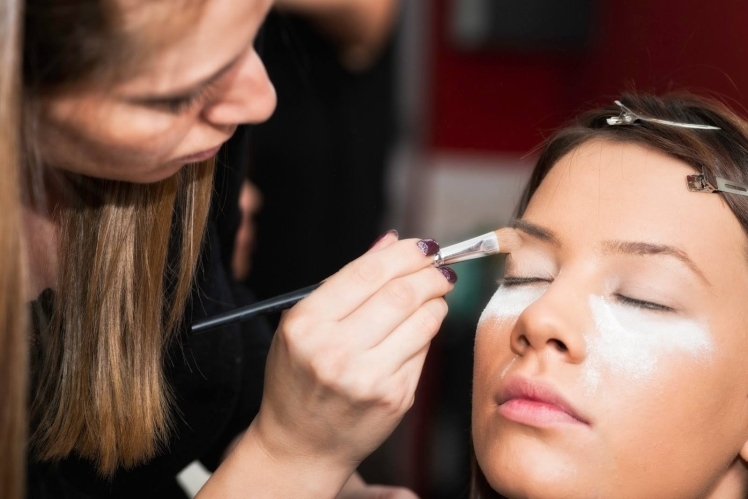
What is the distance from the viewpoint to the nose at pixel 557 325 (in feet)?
2.38

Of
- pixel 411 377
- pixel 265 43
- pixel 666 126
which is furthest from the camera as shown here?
pixel 265 43

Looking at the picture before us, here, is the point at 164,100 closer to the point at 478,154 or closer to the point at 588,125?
the point at 588,125

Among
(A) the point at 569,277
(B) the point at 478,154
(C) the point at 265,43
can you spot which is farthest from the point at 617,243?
(B) the point at 478,154

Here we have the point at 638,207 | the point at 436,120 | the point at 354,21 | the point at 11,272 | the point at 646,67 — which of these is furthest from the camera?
the point at 436,120

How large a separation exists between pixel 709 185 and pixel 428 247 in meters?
0.30

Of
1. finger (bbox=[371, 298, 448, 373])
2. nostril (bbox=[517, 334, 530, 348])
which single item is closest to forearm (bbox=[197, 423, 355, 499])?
finger (bbox=[371, 298, 448, 373])

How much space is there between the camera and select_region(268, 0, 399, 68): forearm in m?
1.26

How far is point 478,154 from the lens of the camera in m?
1.86

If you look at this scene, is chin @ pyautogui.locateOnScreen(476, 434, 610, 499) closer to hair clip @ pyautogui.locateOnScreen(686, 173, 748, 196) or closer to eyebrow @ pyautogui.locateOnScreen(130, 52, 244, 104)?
hair clip @ pyautogui.locateOnScreen(686, 173, 748, 196)

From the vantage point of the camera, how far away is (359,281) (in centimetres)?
68

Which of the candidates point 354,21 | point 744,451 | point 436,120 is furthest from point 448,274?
point 436,120

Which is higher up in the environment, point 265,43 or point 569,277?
point 265,43

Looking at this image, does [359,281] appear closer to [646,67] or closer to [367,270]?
[367,270]

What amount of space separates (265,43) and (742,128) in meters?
0.57
